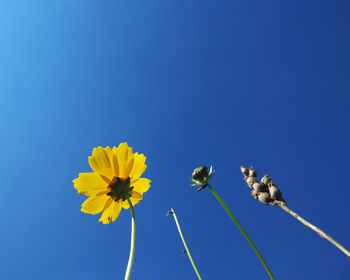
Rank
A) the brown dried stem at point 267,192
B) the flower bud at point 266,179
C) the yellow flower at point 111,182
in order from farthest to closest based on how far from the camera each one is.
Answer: the yellow flower at point 111,182
the flower bud at point 266,179
the brown dried stem at point 267,192

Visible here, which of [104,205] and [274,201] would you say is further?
[104,205]

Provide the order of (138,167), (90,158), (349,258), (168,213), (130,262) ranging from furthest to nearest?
(168,213)
(138,167)
(90,158)
(130,262)
(349,258)

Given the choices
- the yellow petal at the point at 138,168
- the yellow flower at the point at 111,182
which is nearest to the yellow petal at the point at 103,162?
the yellow flower at the point at 111,182

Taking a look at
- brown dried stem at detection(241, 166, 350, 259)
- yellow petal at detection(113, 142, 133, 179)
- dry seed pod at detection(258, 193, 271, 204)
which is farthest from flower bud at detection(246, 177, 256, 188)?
yellow petal at detection(113, 142, 133, 179)

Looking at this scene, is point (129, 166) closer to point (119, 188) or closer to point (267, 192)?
point (119, 188)

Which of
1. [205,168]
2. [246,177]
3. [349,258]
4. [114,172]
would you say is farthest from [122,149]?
[349,258]

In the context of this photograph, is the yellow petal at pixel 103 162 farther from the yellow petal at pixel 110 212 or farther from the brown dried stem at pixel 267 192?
the brown dried stem at pixel 267 192

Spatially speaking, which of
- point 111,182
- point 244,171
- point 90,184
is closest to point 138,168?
point 111,182

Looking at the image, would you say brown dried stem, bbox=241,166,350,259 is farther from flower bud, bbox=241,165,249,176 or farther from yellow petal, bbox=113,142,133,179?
yellow petal, bbox=113,142,133,179

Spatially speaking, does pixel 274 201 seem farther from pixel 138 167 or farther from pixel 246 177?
pixel 138 167
